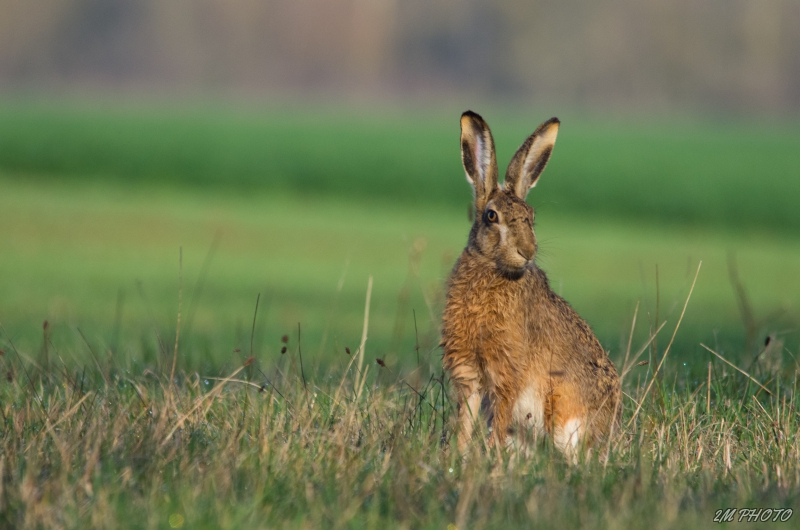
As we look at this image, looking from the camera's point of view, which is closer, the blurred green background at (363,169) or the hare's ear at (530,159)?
the hare's ear at (530,159)

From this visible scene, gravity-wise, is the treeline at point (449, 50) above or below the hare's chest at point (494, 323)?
above

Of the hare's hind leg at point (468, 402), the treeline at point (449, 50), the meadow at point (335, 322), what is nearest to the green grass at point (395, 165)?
the meadow at point (335, 322)

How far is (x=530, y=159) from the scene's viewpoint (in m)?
5.03

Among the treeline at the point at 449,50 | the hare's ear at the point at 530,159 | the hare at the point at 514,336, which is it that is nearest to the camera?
the hare at the point at 514,336

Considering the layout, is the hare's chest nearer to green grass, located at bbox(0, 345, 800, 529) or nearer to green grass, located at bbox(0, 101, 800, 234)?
green grass, located at bbox(0, 345, 800, 529)

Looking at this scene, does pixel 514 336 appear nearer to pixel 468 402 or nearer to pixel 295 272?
pixel 468 402

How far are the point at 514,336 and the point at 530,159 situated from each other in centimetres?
87

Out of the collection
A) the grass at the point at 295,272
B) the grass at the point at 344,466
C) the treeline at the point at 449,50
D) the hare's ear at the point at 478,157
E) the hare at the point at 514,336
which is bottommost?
the grass at the point at 295,272

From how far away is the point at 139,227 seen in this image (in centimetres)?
1969

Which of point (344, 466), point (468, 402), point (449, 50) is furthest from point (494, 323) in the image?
point (449, 50)

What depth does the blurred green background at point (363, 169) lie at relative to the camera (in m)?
11.3

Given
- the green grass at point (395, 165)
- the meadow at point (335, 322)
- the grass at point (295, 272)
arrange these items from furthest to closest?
the green grass at point (395, 165) < the grass at point (295, 272) < the meadow at point (335, 322)

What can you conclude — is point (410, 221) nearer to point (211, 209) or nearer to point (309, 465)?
point (211, 209)

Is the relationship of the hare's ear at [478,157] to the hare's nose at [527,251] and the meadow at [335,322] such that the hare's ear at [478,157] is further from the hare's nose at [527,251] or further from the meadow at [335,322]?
the meadow at [335,322]
